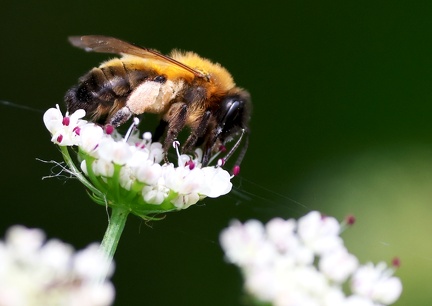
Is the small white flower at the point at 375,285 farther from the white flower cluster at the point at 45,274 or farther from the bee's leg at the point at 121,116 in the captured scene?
the bee's leg at the point at 121,116

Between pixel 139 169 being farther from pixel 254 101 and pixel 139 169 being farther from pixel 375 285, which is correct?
pixel 254 101

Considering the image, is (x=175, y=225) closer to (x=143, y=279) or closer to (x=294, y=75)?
(x=143, y=279)

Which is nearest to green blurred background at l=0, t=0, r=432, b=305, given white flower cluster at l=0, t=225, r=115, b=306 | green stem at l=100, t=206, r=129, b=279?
green stem at l=100, t=206, r=129, b=279

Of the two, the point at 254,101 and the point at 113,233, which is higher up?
the point at 113,233

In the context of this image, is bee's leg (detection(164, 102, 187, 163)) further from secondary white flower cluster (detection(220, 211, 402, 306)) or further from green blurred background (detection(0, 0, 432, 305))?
green blurred background (detection(0, 0, 432, 305))

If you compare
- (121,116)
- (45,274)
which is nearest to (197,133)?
(121,116)

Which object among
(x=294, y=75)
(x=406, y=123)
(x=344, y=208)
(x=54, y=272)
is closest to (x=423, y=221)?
(x=344, y=208)
